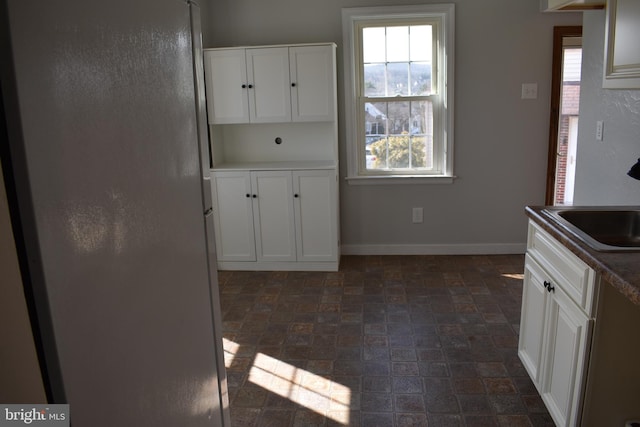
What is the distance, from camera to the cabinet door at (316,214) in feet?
13.1

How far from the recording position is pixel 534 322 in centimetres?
230

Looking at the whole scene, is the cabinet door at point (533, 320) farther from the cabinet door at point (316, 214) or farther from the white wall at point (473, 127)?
the white wall at point (473, 127)

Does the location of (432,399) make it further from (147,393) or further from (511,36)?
(511,36)

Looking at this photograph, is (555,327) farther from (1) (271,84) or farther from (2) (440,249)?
(1) (271,84)

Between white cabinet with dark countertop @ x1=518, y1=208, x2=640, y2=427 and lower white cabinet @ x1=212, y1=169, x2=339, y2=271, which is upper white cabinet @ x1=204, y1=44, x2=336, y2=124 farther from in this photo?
white cabinet with dark countertop @ x1=518, y1=208, x2=640, y2=427

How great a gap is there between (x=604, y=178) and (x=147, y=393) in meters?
2.69

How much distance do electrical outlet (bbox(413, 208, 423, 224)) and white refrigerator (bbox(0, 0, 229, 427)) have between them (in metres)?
3.34

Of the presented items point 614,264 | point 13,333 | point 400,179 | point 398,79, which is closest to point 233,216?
point 400,179

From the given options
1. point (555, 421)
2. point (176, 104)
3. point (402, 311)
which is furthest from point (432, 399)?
point (176, 104)

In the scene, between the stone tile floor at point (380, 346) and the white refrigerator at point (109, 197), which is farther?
the stone tile floor at point (380, 346)

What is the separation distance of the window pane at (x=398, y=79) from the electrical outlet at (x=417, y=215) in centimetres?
101

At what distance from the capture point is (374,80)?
14.0 ft

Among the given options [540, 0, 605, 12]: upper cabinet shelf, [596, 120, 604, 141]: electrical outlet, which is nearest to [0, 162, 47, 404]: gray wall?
[540, 0, 605, 12]: upper cabinet shelf

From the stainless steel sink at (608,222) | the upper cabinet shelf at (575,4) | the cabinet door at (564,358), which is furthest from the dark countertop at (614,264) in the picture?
the upper cabinet shelf at (575,4)
